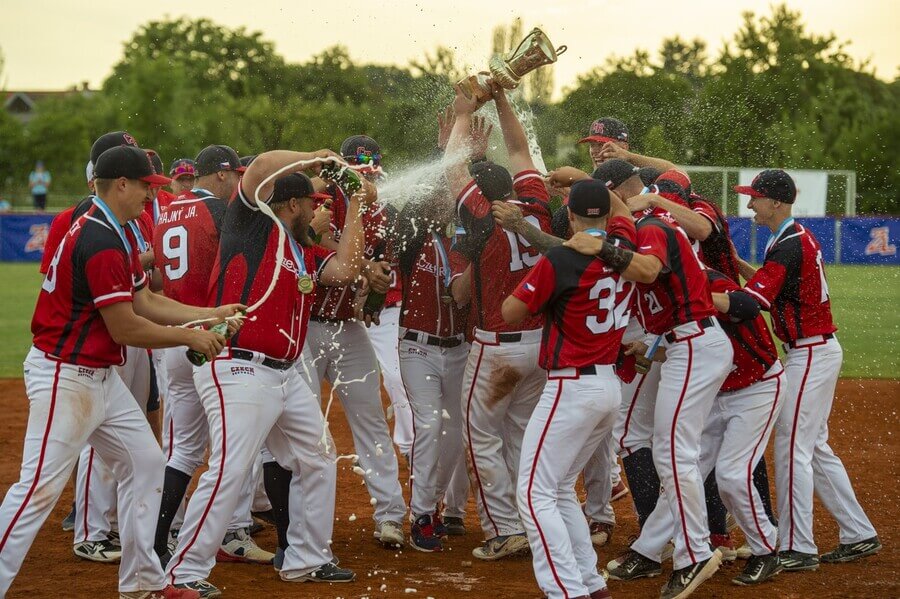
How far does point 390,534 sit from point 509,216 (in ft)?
7.38

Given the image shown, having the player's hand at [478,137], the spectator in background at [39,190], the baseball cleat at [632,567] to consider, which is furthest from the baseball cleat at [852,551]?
the spectator in background at [39,190]

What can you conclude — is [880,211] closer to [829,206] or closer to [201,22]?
[829,206]

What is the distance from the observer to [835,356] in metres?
6.42

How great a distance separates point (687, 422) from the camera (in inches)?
228

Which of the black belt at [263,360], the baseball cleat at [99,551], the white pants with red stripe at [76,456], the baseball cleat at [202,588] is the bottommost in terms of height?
the baseball cleat at [99,551]

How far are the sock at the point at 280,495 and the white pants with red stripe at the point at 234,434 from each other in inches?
16.0

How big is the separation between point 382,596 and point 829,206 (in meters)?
37.4

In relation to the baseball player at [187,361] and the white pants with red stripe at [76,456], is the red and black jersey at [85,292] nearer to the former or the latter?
the white pants with red stripe at [76,456]

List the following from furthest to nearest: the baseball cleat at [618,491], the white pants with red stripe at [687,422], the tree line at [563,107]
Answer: the tree line at [563,107] → the baseball cleat at [618,491] → the white pants with red stripe at [687,422]

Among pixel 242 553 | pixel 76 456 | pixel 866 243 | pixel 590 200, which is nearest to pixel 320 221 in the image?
pixel 590 200

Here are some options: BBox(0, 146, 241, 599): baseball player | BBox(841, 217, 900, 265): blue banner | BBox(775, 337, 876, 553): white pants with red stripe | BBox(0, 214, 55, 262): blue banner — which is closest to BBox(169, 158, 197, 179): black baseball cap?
BBox(0, 146, 241, 599): baseball player

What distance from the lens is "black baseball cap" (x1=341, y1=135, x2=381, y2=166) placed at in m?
6.33

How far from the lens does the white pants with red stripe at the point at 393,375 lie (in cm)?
904

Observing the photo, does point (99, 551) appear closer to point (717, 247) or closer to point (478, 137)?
point (478, 137)
